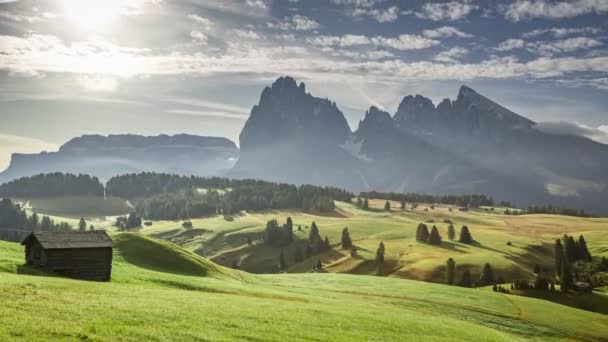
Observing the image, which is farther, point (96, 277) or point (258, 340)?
point (96, 277)

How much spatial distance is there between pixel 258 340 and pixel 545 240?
199 meters

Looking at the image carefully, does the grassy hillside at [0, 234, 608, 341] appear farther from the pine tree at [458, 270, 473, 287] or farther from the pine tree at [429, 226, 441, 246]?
the pine tree at [429, 226, 441, 246]

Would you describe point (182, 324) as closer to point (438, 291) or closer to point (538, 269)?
point (438, 291)

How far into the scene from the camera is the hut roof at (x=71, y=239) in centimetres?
5335

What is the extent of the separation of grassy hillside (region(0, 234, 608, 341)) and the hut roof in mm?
3337

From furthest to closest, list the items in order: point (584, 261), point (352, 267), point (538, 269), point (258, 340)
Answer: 1. point (352, 267)
2. point (584, 261)
3. point (538, 269)
4. point (258, 340)

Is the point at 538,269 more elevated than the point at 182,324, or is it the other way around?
the point at 182,324

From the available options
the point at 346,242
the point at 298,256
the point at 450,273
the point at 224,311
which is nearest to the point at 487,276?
the point at 450,273

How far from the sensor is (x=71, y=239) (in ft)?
184

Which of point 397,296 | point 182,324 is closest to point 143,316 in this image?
point 182,324

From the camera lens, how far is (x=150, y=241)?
273 ft

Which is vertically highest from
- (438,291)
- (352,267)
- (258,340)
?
(258,340)

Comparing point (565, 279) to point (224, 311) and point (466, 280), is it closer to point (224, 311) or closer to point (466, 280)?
point (466, 280)

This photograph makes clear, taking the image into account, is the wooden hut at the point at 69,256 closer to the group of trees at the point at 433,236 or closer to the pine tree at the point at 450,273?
the pine tree at the point at 450,273
